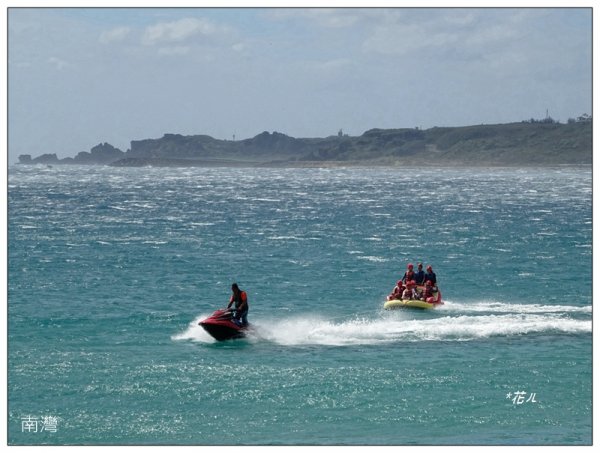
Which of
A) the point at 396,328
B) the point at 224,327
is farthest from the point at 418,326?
the point at 224,327

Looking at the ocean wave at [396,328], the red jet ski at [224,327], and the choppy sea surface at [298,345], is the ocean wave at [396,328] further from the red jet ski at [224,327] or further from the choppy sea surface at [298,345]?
the red jet ski at [224,327]

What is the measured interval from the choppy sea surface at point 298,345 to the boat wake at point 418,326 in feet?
0.37

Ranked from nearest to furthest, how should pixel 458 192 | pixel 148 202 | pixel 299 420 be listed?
1. pixel 299 420
2. pixel 148 202
3. pixel 458 192

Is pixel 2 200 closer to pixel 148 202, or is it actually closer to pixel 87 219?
pixel 87 219

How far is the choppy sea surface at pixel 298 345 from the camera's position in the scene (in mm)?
29000

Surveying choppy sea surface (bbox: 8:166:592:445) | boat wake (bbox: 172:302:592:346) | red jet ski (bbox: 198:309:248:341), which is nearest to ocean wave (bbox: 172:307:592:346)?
boat wake (bbox: 172:302:592:346)

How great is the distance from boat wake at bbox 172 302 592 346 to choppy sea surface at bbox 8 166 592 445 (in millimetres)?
114

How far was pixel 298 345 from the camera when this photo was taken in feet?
123

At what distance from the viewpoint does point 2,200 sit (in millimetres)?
26562

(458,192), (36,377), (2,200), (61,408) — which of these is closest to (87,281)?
(36,377)

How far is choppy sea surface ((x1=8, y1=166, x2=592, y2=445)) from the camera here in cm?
2900

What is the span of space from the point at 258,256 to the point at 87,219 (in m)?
35.2

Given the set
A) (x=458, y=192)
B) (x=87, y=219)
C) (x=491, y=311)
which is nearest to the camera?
(x=491, y=311)

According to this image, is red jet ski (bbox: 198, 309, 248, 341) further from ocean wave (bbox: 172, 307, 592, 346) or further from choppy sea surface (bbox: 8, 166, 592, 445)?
ocean wave (bbox: 172, 307, 592, 346)
